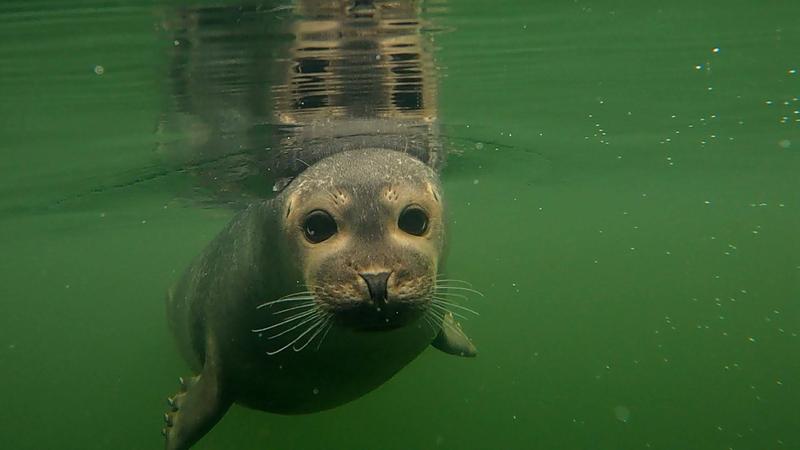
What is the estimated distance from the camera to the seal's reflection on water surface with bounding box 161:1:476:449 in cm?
350

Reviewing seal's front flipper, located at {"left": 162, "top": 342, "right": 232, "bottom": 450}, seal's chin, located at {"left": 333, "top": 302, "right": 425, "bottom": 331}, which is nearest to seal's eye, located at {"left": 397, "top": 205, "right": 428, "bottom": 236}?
seal's chin, located at {"left": 333, "top": 302, "right": 425, "bottom": 331}

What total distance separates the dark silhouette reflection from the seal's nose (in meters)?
3.22

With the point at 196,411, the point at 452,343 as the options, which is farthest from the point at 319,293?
the point at 452,343

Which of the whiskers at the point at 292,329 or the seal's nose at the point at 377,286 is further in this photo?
the whiskers at the point at 292,329

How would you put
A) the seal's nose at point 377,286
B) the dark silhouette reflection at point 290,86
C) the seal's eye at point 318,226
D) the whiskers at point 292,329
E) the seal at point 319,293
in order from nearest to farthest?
the seal's nose at point 377,286, the seal at point 319,293, the seal's eye at point 318,226, the whiskers at point 292,329, the dark silhouette reflection at point 290,86

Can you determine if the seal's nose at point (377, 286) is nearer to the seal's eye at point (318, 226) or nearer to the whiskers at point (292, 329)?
the seal's eye at point (318, 226)

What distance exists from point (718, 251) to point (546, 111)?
2141 inches

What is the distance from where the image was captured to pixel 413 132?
30.5 feet

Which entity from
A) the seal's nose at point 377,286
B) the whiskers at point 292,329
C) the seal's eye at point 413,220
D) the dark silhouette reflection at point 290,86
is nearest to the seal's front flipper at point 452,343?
the whiskers at point 292,329

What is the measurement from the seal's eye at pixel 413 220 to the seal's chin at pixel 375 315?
0.57 metres

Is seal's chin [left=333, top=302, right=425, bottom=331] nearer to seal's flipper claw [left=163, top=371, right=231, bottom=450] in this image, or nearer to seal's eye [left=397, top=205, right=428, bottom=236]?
seal's eye [left=397, top=205, right=428, bottom=236]

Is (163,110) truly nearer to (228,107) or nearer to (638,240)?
(228,107)

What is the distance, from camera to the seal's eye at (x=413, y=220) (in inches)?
147

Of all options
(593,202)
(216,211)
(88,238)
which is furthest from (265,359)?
(593,202)
